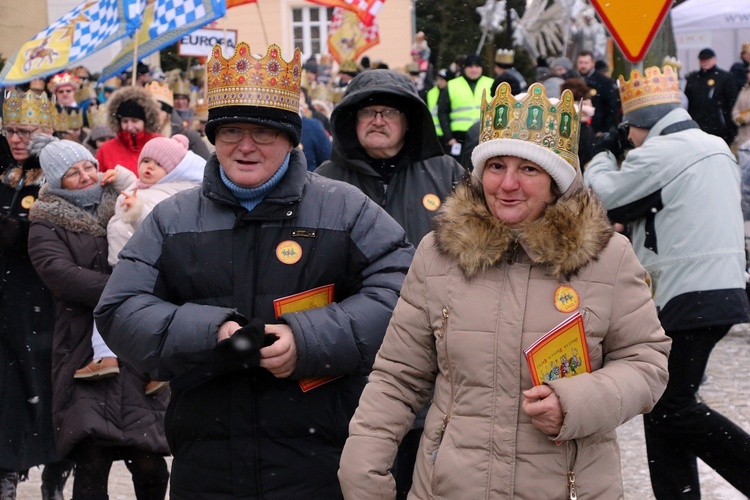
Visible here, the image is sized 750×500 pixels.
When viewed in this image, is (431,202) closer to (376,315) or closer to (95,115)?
(376,315)

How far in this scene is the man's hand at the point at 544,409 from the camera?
9.61ft

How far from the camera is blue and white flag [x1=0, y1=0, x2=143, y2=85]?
398 inches

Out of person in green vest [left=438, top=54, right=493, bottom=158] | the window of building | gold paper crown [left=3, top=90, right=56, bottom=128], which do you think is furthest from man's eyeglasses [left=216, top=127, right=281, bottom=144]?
the window of building

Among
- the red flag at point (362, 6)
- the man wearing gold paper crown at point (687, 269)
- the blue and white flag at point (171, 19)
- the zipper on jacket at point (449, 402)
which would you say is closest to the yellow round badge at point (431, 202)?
the man wearing gold paper crown at point (687, 269)

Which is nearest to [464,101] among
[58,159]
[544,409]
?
[58,159]

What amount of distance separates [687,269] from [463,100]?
9.36 meters

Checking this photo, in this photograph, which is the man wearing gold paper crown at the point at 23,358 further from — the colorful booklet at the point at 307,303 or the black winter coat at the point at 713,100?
the black winter coat at the point at 713,100

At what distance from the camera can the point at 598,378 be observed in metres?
2.99

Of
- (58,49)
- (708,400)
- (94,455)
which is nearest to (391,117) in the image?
(94,455)

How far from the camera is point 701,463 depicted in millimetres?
6805

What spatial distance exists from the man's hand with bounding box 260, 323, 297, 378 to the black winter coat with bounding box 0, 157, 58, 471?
10.3 ft

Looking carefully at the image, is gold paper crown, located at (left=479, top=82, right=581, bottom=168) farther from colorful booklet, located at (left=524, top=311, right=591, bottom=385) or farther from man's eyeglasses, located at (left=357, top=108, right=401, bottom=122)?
man's eyeglasses, located at (left=357, top=108, right=401, bottom=122)

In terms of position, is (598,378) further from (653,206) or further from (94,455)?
(94,455)

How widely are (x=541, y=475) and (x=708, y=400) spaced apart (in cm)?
539
